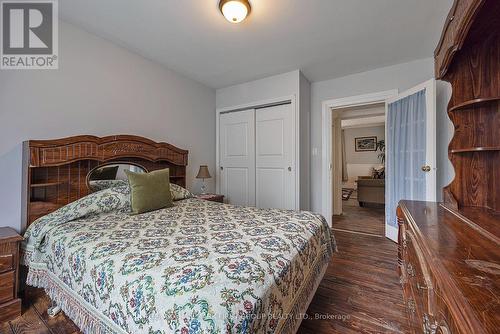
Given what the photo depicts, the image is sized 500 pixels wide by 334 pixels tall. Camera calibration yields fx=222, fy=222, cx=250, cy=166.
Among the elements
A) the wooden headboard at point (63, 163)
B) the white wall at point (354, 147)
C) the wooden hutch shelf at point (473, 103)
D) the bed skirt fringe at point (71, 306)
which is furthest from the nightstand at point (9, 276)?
the white wall at point (354, 147)

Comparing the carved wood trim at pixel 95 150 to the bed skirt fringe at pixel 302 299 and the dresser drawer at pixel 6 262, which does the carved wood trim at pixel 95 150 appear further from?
the bed skirt fringe at pixel 302 299

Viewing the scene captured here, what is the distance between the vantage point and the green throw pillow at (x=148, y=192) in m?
1.96

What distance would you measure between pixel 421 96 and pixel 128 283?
324 cm

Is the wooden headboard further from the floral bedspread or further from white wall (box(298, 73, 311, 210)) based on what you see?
white wall (box(298, 73, 311, 210))

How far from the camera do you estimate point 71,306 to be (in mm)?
1194

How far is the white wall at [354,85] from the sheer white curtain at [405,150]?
347mm

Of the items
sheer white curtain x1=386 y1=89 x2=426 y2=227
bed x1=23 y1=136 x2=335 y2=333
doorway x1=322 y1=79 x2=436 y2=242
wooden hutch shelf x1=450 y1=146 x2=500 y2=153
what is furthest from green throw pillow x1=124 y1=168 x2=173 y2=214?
sheer white curtain x1=386 y1=89 x2=426 y2=227

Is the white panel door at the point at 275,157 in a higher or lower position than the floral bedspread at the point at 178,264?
higher

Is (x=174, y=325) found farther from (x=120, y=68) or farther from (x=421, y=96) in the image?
(x=421, y=96)

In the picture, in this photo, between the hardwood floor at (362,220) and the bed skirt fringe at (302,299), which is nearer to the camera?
the bed skirt fringe at (302,299)

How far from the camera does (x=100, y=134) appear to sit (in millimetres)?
2363

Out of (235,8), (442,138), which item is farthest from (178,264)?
(442,138)

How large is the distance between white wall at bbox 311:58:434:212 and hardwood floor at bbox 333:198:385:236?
0.73 m

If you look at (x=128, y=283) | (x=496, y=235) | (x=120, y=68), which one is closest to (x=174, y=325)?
(x=128, y=283)
